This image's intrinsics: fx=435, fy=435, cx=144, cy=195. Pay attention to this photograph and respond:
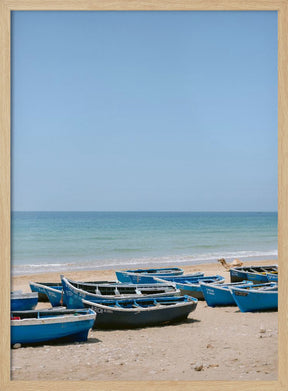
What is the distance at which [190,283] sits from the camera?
17.9ft

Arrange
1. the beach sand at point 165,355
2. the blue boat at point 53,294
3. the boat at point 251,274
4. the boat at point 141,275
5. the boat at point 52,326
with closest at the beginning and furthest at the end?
the beach sand at point 165,355 < the boat at point 52,326 < the blue boat at point 53,294 < the boat at point 251,274 < the boat at point 141,275

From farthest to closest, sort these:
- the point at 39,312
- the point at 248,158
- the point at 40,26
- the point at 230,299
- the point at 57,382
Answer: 1. the point at 230,299
2. the point at 39,312
3. the point at 248,158
4. the point at 40,26
5. the point at 57,382

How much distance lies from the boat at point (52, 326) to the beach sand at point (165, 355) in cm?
7

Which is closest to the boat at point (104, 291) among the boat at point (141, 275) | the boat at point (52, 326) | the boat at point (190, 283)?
the boat at point (190, 283)

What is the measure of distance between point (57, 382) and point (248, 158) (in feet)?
6.30

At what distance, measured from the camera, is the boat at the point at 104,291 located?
397 centimetres

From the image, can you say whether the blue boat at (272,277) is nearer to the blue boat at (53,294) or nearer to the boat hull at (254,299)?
the boat hull at (254,299)

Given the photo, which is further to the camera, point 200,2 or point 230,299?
point 230,299

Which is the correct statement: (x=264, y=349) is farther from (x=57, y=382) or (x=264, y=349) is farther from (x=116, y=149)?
(x=116, y=149)

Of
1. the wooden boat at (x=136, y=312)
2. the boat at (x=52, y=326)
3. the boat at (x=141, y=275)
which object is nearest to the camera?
the boat at (x=52, y=326)

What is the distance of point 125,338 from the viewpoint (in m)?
3.49

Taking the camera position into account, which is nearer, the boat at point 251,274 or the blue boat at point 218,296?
the blue boat at point 218,296

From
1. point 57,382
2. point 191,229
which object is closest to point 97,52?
point 57,382

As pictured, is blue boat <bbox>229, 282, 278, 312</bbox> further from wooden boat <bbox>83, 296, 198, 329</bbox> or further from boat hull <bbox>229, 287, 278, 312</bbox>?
wooden boat <bbox>83, 296, 198, 329</bbox>
